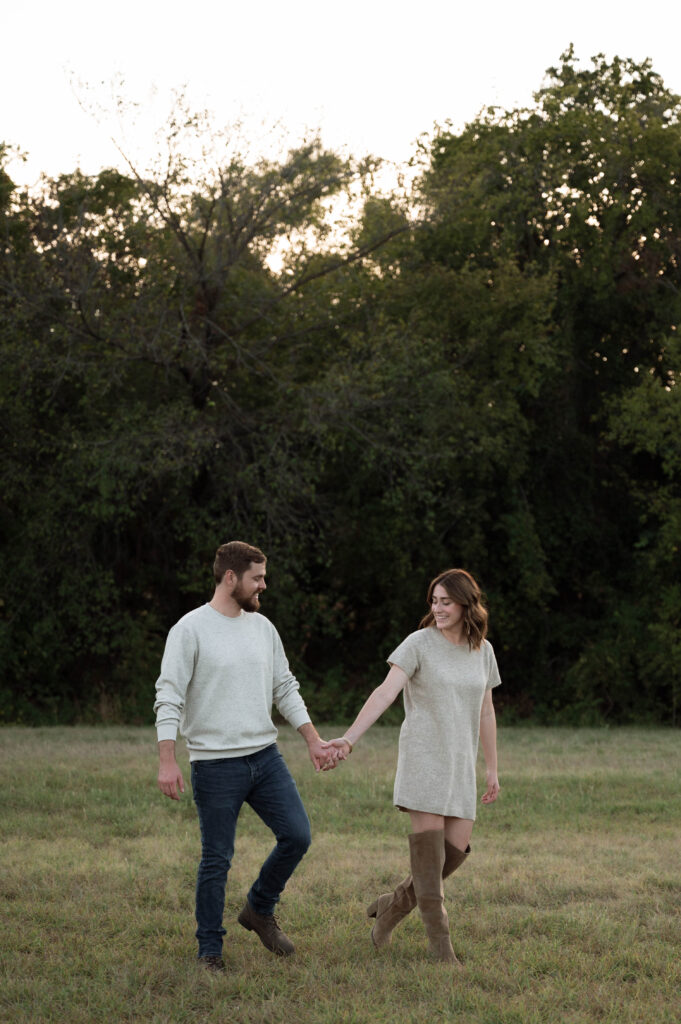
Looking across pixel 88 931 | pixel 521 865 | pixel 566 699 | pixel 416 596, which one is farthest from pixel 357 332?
pixel 88 931

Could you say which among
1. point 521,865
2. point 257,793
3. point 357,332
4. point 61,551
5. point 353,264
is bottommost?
point 521,865

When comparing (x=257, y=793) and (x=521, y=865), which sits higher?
(x=257, y=793)

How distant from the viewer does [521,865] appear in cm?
785

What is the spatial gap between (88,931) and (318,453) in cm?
1368

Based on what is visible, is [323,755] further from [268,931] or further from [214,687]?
[268,931]

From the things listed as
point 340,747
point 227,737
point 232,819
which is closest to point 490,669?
point 340,747

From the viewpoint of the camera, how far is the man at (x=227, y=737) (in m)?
5.47

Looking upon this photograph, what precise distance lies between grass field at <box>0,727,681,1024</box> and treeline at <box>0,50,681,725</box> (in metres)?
7.03

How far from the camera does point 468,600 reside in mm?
5629

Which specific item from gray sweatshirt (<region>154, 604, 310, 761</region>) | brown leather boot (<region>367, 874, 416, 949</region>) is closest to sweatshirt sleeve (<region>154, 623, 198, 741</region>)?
gray sweatshirt (<region>154, 604, 310, 761</region>)

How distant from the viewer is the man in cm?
547

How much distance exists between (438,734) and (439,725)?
0.14 ft

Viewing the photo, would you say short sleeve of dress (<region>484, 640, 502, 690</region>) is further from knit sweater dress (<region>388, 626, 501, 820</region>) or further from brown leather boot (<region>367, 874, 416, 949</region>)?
brown leather boot (<region>367, 874, 416, 949</region>)

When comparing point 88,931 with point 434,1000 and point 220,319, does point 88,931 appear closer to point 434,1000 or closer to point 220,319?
point 434,1000
